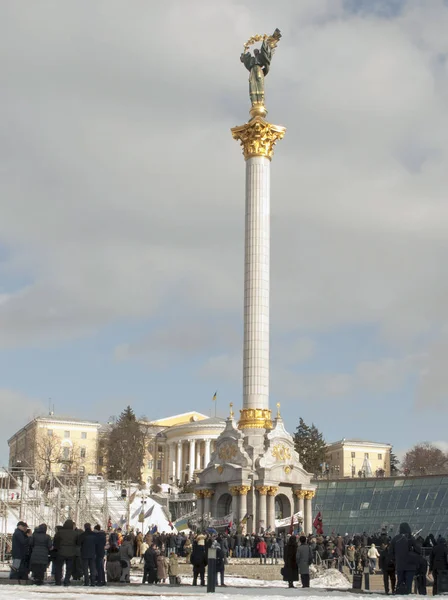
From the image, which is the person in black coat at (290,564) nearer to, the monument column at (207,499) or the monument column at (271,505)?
the monument column at (271,505)

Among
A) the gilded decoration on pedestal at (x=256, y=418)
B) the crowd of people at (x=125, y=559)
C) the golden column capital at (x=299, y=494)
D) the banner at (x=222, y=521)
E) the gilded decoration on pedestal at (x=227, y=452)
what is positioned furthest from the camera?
the golden column capital at (x=299, y=494)

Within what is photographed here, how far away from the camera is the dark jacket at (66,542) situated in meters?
21.1

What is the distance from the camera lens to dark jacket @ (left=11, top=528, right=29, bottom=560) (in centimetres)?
2136

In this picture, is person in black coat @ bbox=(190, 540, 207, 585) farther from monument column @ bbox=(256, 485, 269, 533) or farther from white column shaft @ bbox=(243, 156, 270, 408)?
white column shaft @ bbox=(243, 156, 270, 408)

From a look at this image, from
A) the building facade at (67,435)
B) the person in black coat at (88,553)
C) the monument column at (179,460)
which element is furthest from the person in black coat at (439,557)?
the building facade at (67,435)

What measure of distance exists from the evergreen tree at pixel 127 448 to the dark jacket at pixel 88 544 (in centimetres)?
8136

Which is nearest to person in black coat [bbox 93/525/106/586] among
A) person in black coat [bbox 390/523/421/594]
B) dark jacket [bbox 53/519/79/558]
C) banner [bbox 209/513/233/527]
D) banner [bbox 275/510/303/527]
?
dark jacket [bbox 53/519/79/558]

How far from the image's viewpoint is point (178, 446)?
11700 centimetres

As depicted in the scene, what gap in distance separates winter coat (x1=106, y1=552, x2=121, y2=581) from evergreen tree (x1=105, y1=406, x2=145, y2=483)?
7849 cm

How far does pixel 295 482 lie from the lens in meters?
49.9

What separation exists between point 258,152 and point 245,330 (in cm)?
1019

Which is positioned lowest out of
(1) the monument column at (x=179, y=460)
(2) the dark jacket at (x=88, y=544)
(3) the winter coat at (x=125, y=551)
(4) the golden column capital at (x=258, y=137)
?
(3) the winter coat at (x=125, y=551)

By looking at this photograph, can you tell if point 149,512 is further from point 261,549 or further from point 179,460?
point 179,460

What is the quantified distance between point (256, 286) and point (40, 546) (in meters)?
32.4
